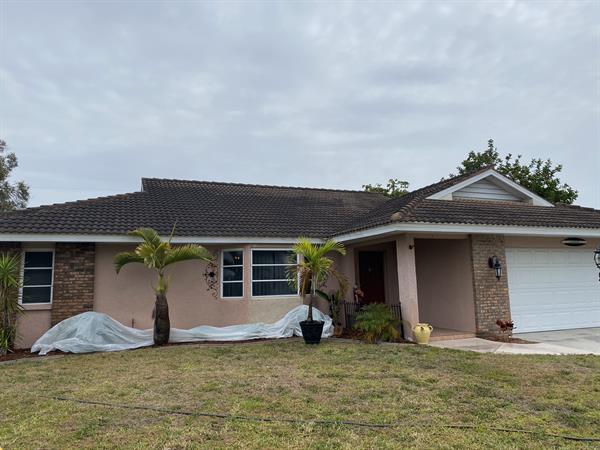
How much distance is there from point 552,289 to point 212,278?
33.6ft

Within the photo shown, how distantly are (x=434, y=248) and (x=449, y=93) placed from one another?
679cm

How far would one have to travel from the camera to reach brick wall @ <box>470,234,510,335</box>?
10.4 m

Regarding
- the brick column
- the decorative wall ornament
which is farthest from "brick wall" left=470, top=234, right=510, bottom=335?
the brick column

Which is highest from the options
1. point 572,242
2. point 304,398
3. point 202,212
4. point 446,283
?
point 202,212

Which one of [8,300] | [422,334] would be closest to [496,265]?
[422,334]

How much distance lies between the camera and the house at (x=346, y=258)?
10.1 m

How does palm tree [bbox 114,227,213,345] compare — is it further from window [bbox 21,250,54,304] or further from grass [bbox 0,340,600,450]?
window [bbox 21,250,54,304]

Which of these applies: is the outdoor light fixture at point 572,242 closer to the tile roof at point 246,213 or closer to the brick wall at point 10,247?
the tile roof at point 246,213

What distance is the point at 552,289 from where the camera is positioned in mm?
11750

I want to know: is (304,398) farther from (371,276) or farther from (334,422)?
(371,276)

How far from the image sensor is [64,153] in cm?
1867

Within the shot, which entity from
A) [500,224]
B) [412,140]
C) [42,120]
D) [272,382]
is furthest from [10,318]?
[412,140]

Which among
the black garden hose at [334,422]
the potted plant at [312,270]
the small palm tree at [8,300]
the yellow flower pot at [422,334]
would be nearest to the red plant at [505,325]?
the yellow flower pot at [422,334]

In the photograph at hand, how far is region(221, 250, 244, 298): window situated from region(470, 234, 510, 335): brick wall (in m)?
6.66
